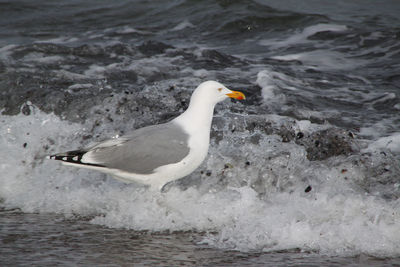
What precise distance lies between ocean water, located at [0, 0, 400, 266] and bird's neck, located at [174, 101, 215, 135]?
69 centimetres

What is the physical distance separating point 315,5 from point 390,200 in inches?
335

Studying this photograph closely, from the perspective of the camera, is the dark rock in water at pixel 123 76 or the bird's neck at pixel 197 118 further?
the dark rock in water at pixel 123 76

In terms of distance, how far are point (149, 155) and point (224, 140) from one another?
1.50 m

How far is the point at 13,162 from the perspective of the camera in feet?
21.0

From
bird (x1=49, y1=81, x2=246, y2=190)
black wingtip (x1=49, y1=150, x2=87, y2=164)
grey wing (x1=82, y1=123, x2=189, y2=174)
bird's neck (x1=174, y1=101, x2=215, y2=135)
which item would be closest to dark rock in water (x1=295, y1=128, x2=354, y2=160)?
bird's neck (x1=174, y1=101, x2=215, y2=135)

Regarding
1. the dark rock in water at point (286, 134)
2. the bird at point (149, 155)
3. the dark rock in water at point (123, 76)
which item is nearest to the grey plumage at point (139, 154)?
the bird at point (149, 155)

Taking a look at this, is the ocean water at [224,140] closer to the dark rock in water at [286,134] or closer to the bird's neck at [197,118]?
the dark rock in water at [286,134]

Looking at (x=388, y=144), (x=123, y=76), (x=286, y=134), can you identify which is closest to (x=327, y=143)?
(x=286, y=134)

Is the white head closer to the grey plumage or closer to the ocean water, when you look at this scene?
the grey plumage

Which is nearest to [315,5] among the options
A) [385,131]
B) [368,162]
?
[385,131]

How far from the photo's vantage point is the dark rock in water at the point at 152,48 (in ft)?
34.3

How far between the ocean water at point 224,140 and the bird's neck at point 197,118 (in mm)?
685

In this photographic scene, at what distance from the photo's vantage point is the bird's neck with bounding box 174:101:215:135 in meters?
5.14

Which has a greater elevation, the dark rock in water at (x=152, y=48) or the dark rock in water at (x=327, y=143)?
the dark rock in water at (x=152, y=48)
